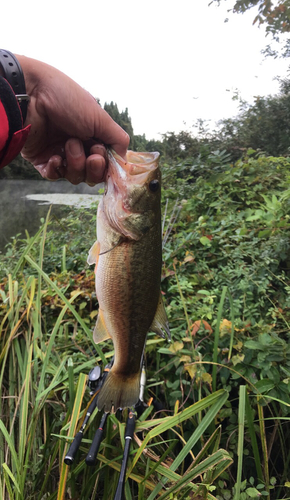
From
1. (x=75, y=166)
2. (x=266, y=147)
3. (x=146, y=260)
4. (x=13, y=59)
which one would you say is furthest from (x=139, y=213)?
(x=266, y=147)

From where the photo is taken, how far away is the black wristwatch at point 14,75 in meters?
1.21

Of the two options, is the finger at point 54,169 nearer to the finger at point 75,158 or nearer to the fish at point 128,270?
the finger at point 75,158

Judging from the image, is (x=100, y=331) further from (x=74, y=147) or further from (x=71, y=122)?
(x=71, y=122)

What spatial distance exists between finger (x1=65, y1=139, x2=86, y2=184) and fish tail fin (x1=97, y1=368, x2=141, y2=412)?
3.13 ft

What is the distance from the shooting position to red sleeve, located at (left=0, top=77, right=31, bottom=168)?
1.14m

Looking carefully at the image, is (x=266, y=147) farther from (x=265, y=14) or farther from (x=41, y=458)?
(x=41, y=458)

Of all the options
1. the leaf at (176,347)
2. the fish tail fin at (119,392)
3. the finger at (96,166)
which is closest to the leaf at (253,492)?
the fish tail fin at (119,392)

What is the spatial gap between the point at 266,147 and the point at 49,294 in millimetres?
4871

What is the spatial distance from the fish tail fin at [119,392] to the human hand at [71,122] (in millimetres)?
939

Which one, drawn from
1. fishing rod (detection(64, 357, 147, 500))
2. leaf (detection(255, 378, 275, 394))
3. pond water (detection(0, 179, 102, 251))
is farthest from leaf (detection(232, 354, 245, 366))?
pond water (detection(0, 179, 102, 251))

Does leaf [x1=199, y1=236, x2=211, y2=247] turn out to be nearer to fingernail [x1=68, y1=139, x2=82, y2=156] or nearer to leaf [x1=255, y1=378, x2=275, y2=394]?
leaf [x1=255, y1=378, x2=275, y2=394]

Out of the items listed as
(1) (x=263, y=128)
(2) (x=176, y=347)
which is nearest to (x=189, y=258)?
(2) (x=176, y=347)

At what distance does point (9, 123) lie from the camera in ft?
3.80

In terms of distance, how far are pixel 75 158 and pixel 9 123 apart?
312 millimetres
